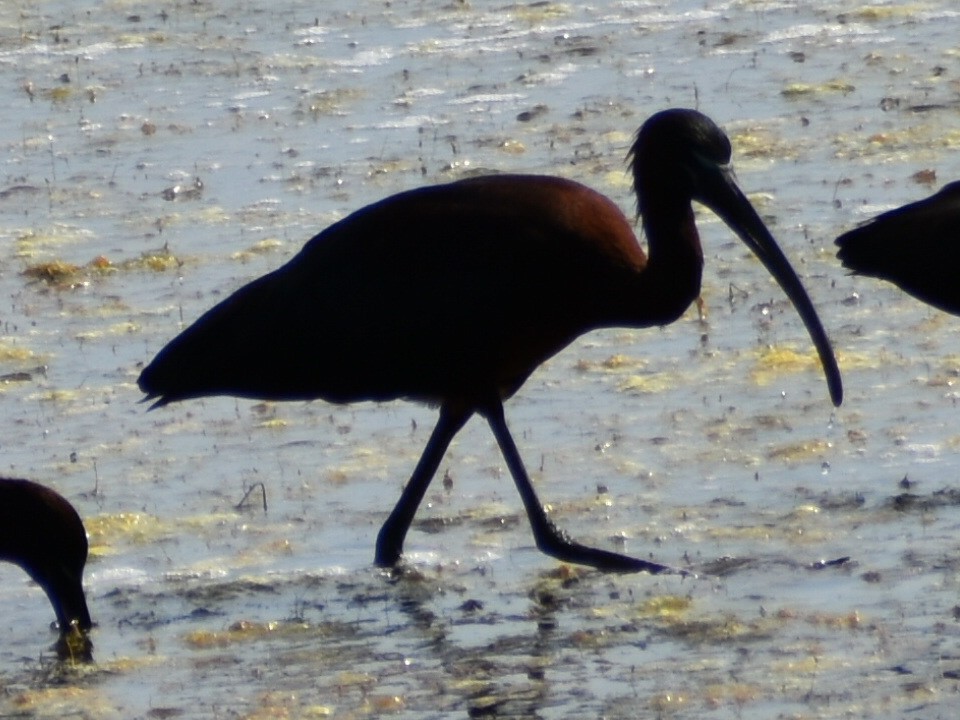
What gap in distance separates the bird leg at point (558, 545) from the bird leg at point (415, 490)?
23 cm

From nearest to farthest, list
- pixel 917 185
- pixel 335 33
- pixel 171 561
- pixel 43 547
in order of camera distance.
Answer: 1. pixel 43 547
2. pixel 171 561
3. pixel 917 185
4. pixel 335 33

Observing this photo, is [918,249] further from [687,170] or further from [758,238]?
[687,170]

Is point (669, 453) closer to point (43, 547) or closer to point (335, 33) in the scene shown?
point (43, 547)

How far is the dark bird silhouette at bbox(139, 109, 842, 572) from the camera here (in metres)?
6.62

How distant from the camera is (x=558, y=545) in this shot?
21.5 ft

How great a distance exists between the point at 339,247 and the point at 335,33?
6.93 metres

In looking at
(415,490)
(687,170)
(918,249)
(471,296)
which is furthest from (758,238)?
(415,490)

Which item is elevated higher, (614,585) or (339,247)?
(339,247)

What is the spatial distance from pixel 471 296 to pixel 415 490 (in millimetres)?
534

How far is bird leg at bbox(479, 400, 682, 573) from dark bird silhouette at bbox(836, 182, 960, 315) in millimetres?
1499

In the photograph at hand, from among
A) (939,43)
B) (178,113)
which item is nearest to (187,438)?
(178,113)

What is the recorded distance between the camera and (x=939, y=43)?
490 inches

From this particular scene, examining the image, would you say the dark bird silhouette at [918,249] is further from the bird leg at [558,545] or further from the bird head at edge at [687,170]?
the bird leg at [558,545]

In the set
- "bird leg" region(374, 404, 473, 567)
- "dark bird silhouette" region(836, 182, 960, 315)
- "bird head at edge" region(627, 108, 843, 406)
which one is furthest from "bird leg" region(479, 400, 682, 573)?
"dark bird silhouette" region(836, 182, 960, 315)
